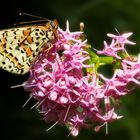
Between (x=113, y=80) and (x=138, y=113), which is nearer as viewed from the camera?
(x=113, y=80)

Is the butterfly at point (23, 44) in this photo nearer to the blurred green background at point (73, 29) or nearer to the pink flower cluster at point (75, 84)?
the pink flower cluster at point (75, 84)

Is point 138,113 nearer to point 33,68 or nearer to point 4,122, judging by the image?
point 4,122

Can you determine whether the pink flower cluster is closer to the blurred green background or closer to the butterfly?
the butterfly

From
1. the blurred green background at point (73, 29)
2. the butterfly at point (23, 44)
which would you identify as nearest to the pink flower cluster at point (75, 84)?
the butterfly at point (23, 44)

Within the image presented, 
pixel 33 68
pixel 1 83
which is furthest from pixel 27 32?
pixel 1 83

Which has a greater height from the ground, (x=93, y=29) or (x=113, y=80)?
(x=113, y=80)

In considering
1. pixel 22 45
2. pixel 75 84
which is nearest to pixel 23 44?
pixel 22 45
